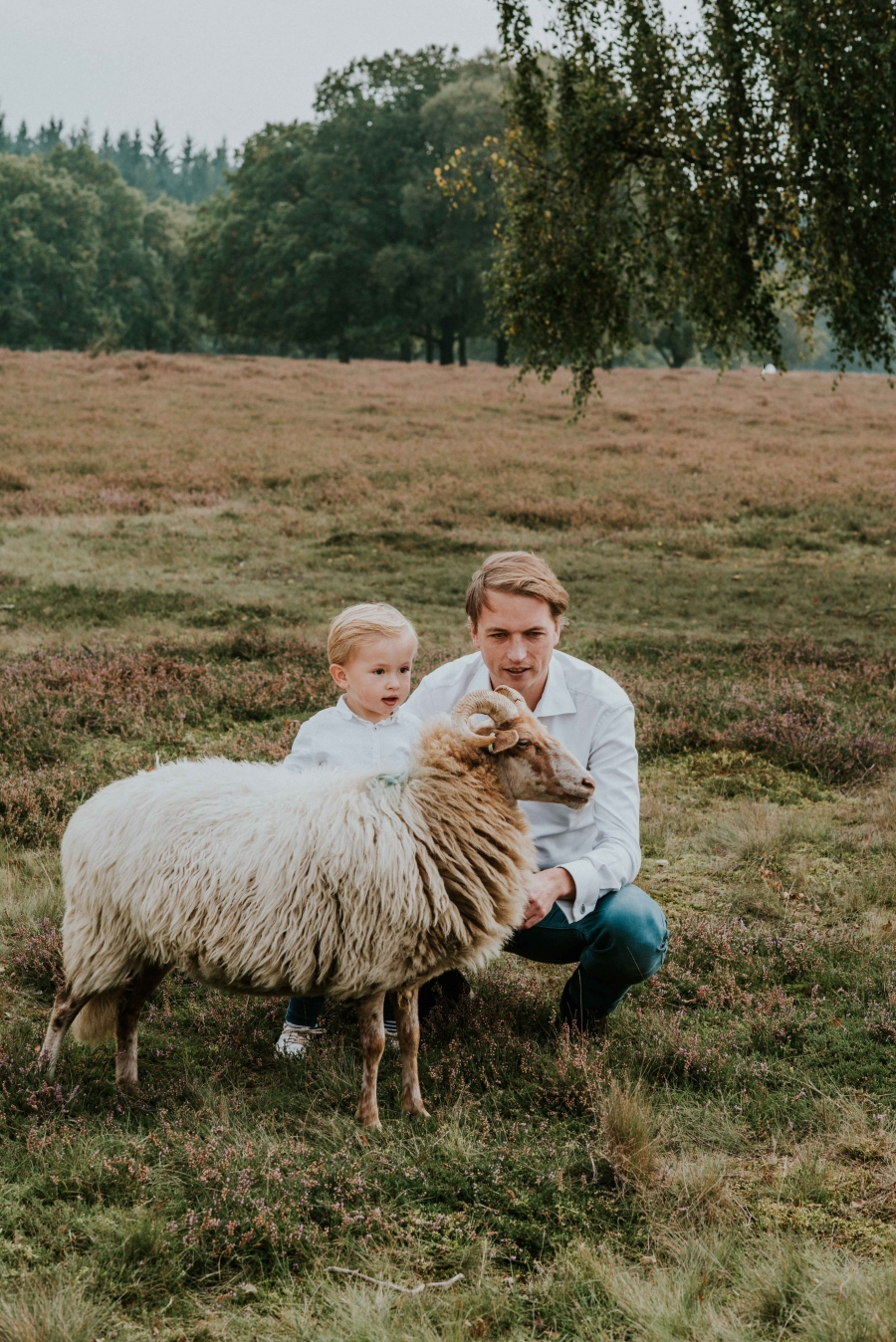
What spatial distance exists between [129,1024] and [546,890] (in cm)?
164

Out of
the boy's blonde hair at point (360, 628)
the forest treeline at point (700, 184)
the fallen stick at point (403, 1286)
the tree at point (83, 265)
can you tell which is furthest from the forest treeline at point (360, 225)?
the fallen stick at point (403, 1286)

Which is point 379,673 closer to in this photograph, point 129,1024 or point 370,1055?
point 370,1055

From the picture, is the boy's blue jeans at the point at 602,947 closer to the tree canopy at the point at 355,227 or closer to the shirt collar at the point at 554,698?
the shirt collar at the point at 554,698

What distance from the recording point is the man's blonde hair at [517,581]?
13.8 ft

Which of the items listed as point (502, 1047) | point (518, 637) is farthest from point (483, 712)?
point (502, 1047)

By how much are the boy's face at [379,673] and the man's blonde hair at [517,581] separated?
1.15ft

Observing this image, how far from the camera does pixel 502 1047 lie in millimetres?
4246

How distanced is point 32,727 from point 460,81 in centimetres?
5809

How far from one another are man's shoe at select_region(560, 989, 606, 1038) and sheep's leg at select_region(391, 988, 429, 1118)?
2.46 feet

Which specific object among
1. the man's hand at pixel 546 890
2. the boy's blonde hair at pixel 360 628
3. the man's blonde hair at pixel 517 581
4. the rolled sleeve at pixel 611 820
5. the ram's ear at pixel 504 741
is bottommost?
the man's hand at pixel 546 890

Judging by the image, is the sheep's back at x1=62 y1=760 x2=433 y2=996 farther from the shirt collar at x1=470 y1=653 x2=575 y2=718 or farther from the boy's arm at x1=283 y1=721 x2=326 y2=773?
the shirt collar at x1=470 y1=653 x2=575 y2=718

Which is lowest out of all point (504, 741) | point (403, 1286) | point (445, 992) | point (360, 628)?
point (445, 992)

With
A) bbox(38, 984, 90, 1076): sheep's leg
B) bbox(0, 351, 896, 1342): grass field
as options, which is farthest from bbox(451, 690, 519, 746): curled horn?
bbox(38, 984, 90, 1076): sheep's leg

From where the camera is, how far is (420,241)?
59.1 m
